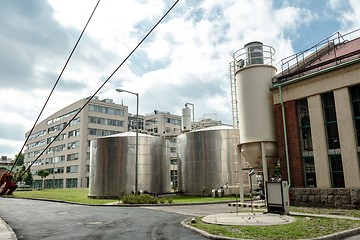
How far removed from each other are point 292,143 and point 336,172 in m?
2.84

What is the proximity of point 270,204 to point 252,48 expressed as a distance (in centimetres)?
1135

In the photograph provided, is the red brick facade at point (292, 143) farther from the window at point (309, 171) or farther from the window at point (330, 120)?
the window at point (330, 120)

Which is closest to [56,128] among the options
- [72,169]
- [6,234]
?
[72,169]

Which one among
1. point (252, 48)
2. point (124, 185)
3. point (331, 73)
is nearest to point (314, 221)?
point (331, 73)

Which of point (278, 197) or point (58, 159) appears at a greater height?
point (58, 159)

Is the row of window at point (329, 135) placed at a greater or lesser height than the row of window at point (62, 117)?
lesser

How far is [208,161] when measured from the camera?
31.9 meters

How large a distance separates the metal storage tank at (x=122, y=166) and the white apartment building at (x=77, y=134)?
46.3 metres

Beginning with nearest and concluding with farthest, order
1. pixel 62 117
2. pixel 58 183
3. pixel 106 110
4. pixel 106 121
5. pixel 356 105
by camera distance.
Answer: pixel 356 105, pixel 106 121, pixel 58 183, pixel 106 110, pixel 62 117

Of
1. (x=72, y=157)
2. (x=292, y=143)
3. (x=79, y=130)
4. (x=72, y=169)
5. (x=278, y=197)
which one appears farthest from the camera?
(x=72, y=157)

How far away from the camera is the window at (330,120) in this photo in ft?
56.5

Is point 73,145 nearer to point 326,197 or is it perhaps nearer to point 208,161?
point 208,161

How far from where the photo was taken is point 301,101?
1912cm

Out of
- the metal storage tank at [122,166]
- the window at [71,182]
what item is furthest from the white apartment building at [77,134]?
the metal storage tank at [122,166]
